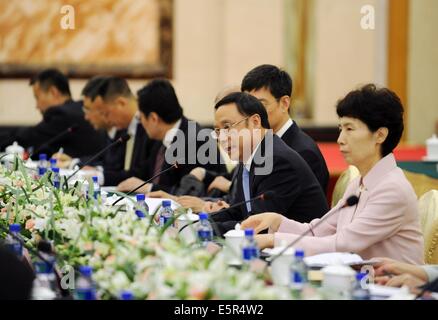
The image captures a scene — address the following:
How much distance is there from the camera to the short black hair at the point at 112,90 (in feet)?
19.7

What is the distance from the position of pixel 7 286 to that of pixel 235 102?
186 centimetres

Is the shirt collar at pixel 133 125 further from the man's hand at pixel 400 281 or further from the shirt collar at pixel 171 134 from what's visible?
the man's hand at pixel 400 281

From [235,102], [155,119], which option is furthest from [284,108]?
[155,119]

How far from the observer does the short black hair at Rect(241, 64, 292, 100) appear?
4.32 meters

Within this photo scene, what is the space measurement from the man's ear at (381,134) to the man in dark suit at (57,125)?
13.2 ft

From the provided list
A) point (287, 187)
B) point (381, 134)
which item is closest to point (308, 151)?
point (287, 187)

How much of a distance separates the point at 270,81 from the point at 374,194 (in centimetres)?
150

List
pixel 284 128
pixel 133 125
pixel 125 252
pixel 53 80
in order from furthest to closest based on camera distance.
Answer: pixel 53 80, pixel 133 125, pixel 284 128, pixel 125 252

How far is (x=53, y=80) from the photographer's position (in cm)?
714

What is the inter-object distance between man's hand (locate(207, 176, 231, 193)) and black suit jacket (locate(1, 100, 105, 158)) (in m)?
2.08

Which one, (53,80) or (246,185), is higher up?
(53,80)

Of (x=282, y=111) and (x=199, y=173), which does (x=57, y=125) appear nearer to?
(x=199, y=173)

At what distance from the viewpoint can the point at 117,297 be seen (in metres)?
2.14
